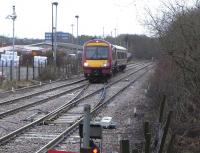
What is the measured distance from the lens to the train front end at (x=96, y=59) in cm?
3903

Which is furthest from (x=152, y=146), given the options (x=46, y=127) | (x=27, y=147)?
(x=46, y=127)

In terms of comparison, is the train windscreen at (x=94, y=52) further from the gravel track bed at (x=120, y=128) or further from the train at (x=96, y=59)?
the gravel track bed at (x=120, y=128)

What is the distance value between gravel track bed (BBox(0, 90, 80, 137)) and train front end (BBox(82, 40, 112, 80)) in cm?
1378

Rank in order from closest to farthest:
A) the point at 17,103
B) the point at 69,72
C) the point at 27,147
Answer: the point at 27,147 → the point at 17,103 → the point at 69,72

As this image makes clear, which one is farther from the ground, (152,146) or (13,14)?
(13,14)

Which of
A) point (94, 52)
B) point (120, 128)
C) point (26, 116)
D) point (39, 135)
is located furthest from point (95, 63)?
point (39, 135)

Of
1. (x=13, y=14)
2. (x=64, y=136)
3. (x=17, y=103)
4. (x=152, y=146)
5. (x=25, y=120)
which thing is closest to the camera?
(x=152, y=146)

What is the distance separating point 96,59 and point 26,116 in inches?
812

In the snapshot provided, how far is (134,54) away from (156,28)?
11859cm

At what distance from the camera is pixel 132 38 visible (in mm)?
136750

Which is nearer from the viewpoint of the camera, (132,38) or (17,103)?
(17,103)

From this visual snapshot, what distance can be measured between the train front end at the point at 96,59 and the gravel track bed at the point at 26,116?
1378cm

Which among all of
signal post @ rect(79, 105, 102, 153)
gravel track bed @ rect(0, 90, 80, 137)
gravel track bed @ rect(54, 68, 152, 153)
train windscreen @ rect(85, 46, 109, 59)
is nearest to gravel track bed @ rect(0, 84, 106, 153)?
gravel track bed @ rect(54, 68, 152, 153)

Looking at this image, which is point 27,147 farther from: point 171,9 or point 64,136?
point 171,9
